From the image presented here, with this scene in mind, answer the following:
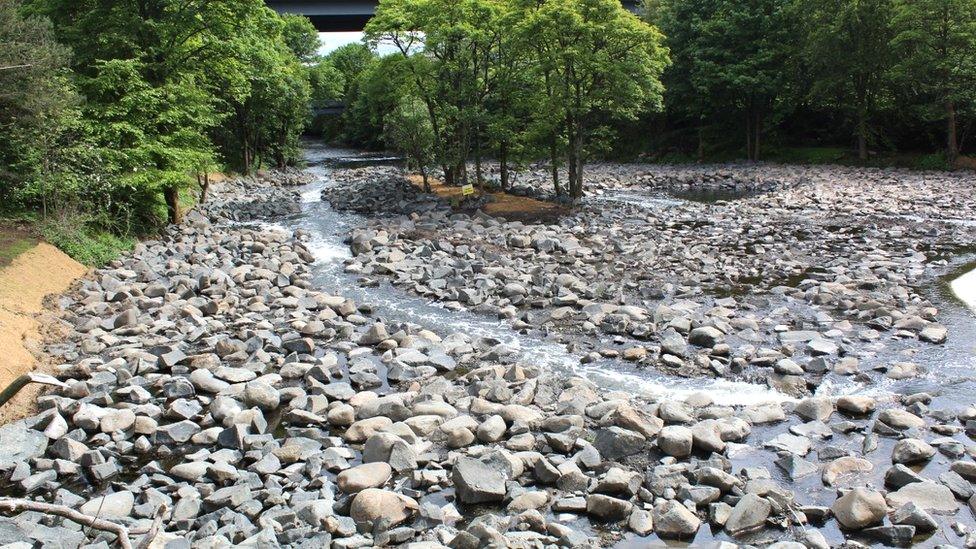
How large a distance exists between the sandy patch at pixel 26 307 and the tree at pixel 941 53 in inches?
1315

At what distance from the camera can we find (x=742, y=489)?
641cm

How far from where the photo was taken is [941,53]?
98.4 ft

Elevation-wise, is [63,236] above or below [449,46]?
below

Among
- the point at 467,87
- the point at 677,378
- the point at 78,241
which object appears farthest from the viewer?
the point at 467,87

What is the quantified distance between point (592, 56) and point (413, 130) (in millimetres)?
9105

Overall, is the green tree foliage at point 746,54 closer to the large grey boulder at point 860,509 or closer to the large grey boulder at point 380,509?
the large grey boulder at point 860,509

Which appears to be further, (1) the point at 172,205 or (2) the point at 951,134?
(2) the point at 951,134

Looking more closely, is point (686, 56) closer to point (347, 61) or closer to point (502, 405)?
point (502, 405)

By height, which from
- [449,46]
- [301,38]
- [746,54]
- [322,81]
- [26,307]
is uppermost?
[301,38]

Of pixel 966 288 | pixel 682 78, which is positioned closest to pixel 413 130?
pixel 966 288

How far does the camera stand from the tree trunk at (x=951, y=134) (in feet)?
100

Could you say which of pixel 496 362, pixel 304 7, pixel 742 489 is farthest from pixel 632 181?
pixel 304 7

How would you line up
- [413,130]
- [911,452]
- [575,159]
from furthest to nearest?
1. [413,130]
2. [575,159]
3. [911,452]

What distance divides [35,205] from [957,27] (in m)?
35.3
